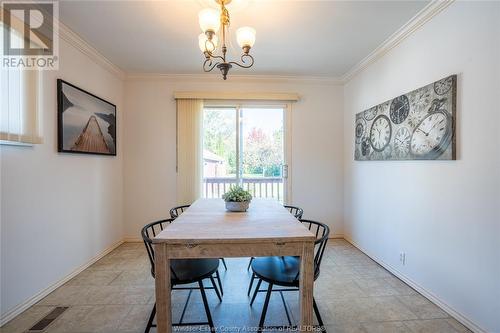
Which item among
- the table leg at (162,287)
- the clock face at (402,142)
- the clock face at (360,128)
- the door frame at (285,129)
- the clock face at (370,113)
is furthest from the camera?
the door frame at (285,129)

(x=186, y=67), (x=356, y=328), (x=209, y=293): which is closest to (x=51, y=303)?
(x=209, y=293)

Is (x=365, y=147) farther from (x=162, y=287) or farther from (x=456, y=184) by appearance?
(x=162, y=287)

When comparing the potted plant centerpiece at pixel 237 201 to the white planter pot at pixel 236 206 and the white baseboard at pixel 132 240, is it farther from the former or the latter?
the white baseboard at pixel 132 240

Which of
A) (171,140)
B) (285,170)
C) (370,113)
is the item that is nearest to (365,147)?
(370,113)

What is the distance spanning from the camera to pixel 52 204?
2.28 metres

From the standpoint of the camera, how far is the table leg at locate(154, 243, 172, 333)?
4.58ft

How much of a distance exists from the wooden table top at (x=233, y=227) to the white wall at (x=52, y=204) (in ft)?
4.43

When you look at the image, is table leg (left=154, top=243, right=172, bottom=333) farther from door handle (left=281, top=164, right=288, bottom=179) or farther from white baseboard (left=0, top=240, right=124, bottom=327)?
door handle (left=281, top=164, right=288, bottom=179)

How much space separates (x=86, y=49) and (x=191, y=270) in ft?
9.01

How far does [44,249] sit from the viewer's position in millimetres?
2182

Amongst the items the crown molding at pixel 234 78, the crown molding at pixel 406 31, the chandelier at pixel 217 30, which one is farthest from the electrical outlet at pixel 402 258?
the crown molding at pixel 234 78

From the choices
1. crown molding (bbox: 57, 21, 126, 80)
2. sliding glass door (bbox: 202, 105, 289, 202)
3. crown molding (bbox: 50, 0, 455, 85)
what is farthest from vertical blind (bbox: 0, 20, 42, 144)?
sliding glass door (bbox: 202, 105, 289, 202)

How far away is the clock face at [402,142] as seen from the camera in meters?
2.36
